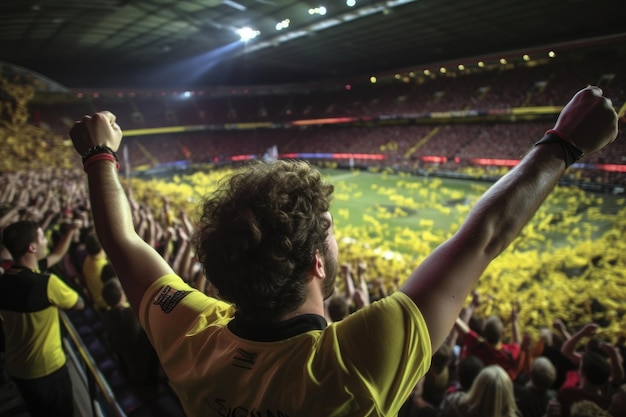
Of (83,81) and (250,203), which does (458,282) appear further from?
(83,81)

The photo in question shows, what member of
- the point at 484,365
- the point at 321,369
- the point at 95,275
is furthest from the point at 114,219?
the point at 95,275

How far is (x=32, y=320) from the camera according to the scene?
3.19 m

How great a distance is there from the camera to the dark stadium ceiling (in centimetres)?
1326

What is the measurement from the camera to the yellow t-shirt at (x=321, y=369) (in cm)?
89

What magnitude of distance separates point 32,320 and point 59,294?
0.33 metres

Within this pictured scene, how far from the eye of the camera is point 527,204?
0.98m

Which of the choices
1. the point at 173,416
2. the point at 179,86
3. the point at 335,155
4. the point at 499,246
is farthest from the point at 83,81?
the point at 499,246

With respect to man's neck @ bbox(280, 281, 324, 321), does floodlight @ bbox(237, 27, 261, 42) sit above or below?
above

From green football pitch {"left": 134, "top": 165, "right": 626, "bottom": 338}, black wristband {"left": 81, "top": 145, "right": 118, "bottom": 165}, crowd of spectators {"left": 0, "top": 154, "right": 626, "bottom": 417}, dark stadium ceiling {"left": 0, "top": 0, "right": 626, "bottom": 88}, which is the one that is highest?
dark stadium ceiling {"left": 0, "top": 0, "right": 626, "bottom": 88}

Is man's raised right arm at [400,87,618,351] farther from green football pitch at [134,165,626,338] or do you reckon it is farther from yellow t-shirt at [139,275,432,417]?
green football pitch at [134,165,626,338]

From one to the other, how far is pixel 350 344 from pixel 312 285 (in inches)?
10.1

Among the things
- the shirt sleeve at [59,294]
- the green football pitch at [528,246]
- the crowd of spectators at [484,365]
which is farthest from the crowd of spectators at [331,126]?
the shirt sleeve at [59,294]

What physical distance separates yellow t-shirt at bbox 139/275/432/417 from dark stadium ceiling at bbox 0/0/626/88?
544 cm

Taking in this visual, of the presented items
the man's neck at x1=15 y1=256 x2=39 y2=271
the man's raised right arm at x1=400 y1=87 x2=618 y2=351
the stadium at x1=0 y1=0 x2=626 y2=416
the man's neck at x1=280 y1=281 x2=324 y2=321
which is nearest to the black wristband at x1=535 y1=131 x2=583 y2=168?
the man's raised right arm at x1=400 y1=87 x2=618 y2=351
